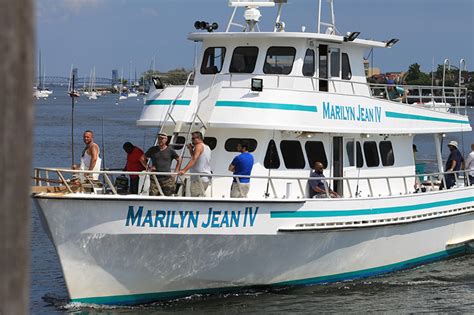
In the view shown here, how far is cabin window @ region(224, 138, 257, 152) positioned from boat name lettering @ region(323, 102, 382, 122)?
1296mm

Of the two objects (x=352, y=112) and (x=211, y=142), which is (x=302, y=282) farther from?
(x=352, y=112)

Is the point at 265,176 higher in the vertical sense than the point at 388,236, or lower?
higher

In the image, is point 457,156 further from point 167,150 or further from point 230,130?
point 167,150

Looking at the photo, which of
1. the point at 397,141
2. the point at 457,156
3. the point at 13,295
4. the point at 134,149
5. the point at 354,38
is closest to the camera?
the point at 13,295

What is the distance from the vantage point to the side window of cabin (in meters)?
13.1

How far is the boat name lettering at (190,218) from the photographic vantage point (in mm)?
11172

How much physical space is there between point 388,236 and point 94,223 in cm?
565

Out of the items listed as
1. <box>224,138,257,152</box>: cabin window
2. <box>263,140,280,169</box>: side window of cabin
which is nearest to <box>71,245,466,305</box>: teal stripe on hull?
<box>263,140,280,169</box>: side window of cabin

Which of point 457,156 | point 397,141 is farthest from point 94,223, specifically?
point 457,156

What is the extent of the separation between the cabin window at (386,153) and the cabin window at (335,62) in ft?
6.02

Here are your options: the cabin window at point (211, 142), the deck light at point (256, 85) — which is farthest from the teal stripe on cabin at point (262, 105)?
the cabin window at point (211, 142)

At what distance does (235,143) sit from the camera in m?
13.1

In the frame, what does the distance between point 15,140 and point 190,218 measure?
947cm

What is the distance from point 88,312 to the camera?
37.9 ft
